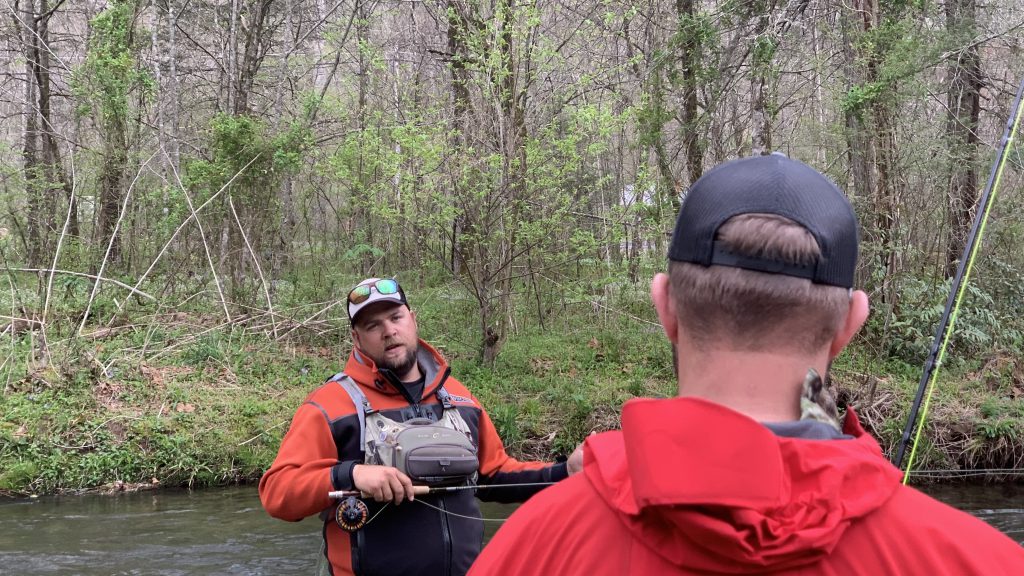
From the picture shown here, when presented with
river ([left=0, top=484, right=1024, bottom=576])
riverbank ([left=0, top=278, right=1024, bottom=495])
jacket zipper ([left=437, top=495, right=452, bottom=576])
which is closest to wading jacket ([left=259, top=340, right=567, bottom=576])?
jacket zipper ([left=437, top=495, right=452, bottom=576])

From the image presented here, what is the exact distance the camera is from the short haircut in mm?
936

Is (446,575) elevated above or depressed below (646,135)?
below

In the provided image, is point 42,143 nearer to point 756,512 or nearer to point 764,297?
point 764,297

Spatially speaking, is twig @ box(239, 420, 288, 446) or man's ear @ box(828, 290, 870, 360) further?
twig @ box(239, 420, 288, 446)

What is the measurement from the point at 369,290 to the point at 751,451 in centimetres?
292

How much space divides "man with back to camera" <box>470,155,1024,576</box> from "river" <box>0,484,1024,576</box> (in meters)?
6.27

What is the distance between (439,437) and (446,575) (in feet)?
1.63

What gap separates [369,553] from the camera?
3090 millimetres

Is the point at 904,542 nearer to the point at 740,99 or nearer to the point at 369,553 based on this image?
the point at 369,553

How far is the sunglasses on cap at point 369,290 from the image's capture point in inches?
141

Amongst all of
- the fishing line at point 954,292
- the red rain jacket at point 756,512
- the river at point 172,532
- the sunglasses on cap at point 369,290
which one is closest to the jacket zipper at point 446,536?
the sunglasses on cap at point 369,290

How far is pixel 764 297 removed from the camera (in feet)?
3.07

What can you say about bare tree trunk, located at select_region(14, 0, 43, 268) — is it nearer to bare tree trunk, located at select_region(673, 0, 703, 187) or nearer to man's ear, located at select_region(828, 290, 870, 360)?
bare tree trunk, located at select_region(673, 0, 703, 187)

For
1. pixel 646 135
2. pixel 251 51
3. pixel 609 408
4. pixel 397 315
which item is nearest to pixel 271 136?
pixel 251 51
